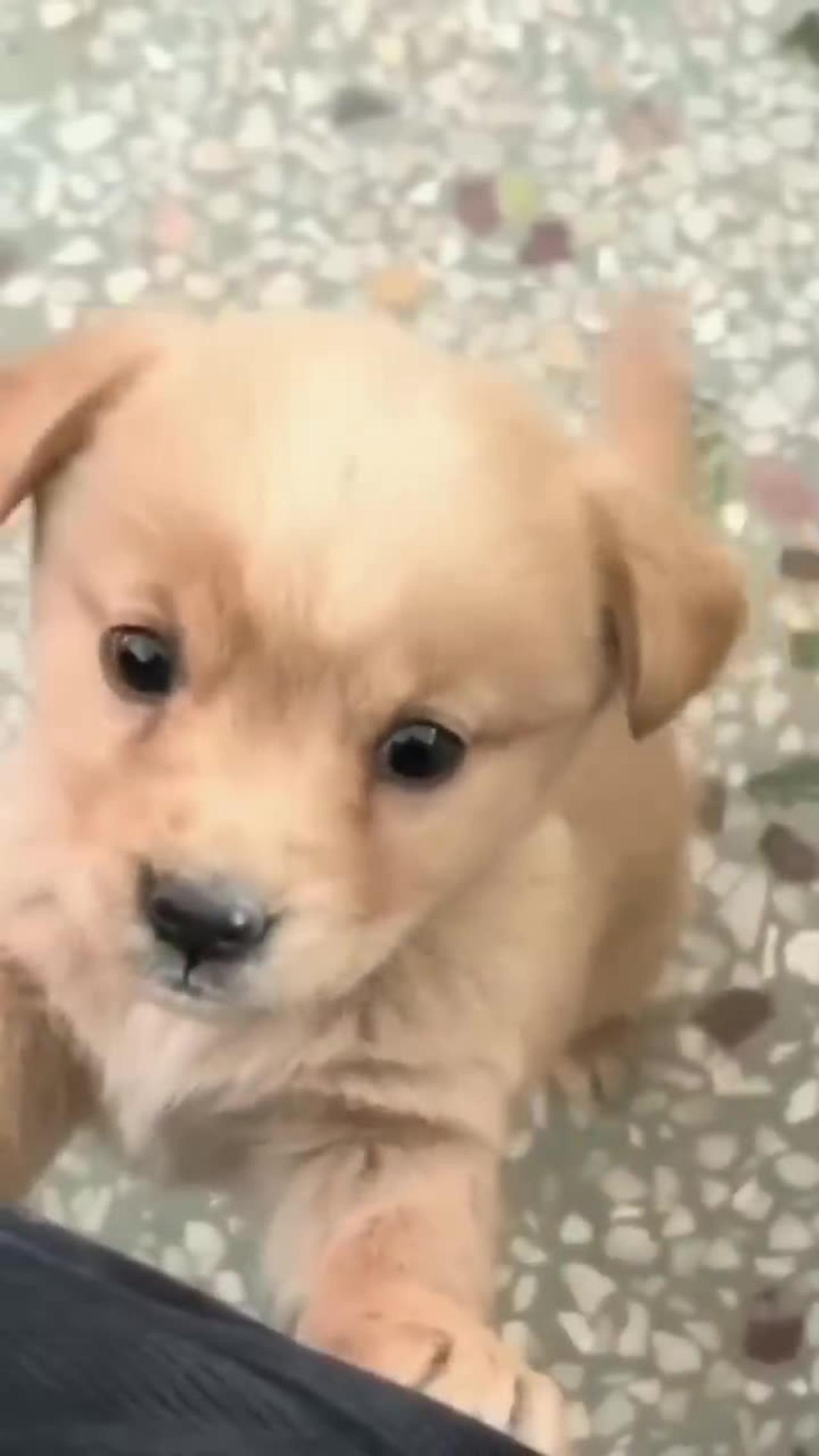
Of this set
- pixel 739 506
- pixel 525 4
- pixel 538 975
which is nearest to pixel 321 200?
pixel 525 4

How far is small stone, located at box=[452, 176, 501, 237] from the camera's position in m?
1.90

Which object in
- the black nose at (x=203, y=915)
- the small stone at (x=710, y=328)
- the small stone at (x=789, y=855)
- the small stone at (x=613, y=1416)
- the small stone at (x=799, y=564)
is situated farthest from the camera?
the small stone at (x=710, y=328)

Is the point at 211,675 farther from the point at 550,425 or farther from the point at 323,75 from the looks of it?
the point at 323,75

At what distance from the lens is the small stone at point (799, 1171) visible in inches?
60.3

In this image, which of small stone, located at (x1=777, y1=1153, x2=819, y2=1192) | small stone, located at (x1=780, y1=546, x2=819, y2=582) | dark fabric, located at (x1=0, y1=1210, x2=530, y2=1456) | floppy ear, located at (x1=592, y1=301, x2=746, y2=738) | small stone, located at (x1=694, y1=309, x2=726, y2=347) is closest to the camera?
dark fabric, located at (x1=0, y1=1210, x2=530, y2=1456)

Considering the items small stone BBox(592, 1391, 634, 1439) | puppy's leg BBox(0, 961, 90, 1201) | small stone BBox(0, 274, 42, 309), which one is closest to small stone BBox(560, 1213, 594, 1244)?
small stone BBox(592, 1391, 634, 1439)

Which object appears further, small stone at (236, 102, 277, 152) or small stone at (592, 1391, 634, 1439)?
small stone at (236, 102, 277, 152)

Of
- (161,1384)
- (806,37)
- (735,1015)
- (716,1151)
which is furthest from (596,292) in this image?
(161,1384)

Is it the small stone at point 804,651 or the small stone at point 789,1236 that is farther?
the small stone at point 804,651

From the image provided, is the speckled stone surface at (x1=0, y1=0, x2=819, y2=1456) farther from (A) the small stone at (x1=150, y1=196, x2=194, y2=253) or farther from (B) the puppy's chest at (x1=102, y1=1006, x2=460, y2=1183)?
(B) the puppy's chest at (x1=102, y1=1006, x2=460, y2=1183)

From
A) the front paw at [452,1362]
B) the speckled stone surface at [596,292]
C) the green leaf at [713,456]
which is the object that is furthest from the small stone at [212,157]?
the front paw at [452,1362]

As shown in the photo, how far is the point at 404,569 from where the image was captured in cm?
92

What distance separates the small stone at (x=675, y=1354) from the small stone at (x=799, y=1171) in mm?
144

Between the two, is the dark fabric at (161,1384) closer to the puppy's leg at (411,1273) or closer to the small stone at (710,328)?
the puppy's leg at (411,1273)
